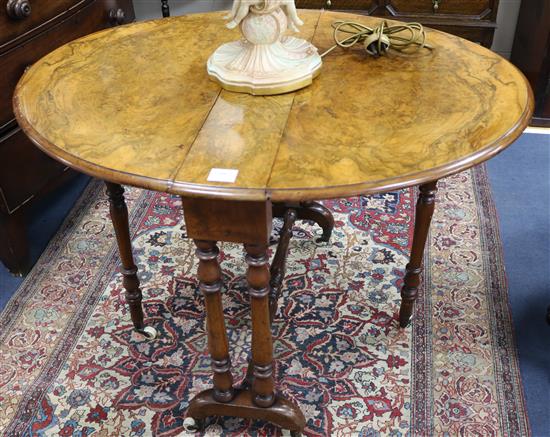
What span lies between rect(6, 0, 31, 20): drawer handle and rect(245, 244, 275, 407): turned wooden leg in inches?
46.4

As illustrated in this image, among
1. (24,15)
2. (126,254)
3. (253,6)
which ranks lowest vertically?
(126,254)

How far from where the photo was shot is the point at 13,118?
1.96 m

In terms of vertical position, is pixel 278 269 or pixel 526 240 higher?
pixel 278 269

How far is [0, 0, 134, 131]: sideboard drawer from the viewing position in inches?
74.7

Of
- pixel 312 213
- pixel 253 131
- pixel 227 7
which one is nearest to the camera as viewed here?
pixel 253 131

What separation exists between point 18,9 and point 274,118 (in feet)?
3.55

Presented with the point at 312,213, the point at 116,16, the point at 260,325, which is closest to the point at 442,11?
the point at 312,213

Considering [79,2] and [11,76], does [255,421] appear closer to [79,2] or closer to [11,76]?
[11,76]

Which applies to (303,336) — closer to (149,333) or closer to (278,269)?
(278,269)

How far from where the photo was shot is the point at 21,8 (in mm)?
1832

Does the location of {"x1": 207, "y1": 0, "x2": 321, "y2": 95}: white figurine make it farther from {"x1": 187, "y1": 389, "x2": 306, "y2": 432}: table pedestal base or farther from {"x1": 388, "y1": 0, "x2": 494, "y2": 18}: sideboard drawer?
{"x1": 388, "y1": 0, "x2": 494, "y2": 18}: sideboard drawer

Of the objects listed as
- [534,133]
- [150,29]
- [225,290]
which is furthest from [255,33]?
[534,133]

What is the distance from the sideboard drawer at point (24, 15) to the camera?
5.96ft

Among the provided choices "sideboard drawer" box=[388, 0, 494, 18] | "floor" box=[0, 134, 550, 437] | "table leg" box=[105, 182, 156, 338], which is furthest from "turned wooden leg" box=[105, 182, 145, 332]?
"sideboard drawer" box=[388, 0, 494, 18]
